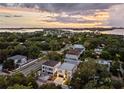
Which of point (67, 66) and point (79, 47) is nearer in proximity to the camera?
point (67, 66)

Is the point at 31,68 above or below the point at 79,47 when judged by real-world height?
below

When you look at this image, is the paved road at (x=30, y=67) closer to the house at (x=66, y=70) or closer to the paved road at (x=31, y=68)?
the paved road at (x=31, y=68)

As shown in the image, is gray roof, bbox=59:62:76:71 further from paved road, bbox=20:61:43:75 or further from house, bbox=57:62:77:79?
paved road, bbox=20:61:43:75

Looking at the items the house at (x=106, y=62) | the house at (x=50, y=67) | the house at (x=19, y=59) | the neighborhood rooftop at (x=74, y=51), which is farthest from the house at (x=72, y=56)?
the house at (x=19, y=59)

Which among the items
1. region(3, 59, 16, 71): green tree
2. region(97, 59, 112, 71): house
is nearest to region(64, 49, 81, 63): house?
region(97, 59, 112, 71): house

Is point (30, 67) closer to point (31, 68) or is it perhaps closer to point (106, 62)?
point (31, 68)

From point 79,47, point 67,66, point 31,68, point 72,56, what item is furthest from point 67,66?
point 31,68

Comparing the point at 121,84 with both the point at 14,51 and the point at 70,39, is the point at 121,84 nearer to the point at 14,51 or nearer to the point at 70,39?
the point at 70,39
